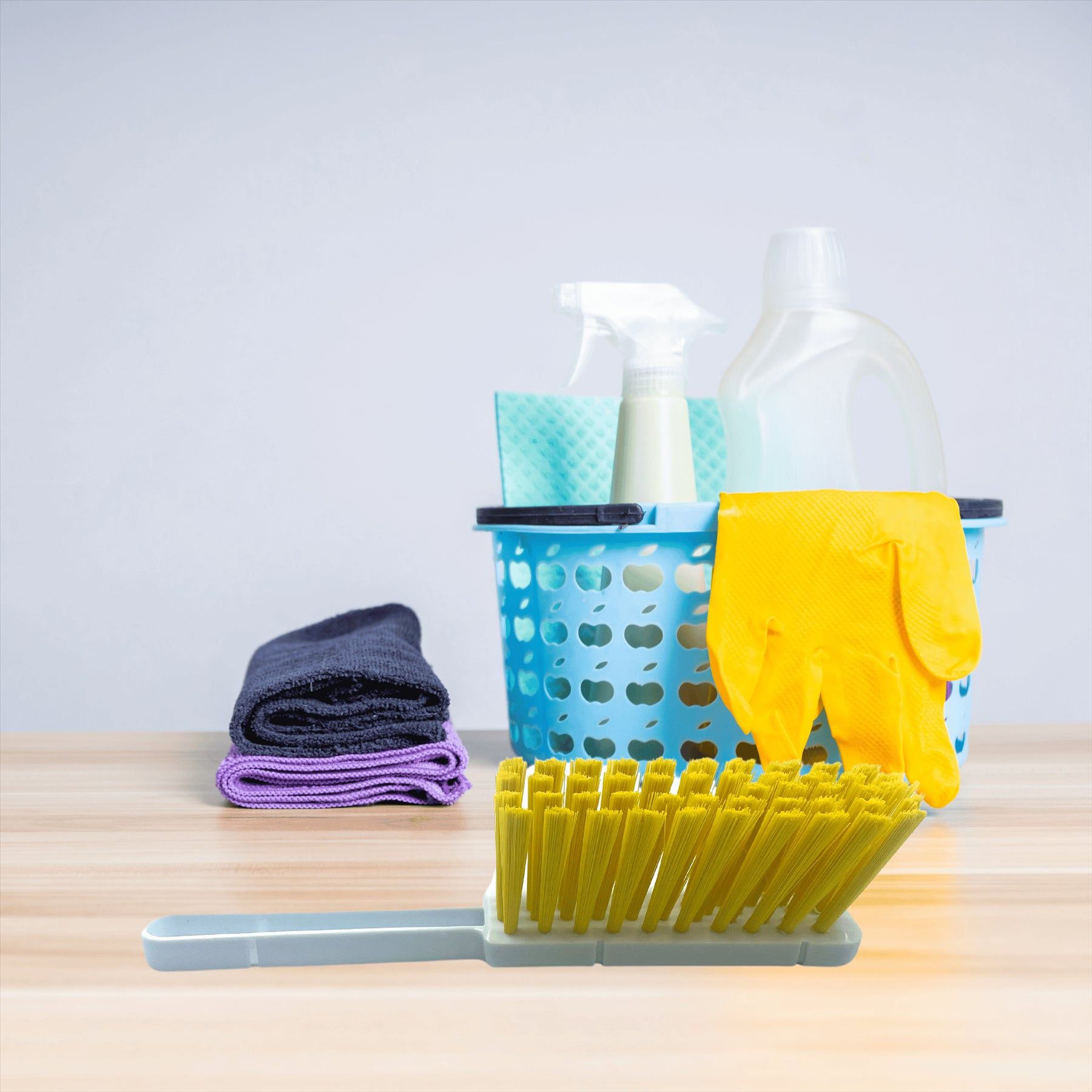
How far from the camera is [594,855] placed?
14.6 inches

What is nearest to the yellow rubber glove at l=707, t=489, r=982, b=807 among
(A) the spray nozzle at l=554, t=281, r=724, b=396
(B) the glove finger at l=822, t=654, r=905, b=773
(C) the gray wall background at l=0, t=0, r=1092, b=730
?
(B) the glove finger at l=822, t=654, r=905, b=773

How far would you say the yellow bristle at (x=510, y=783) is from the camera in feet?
1.32

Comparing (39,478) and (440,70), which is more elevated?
(440,70)

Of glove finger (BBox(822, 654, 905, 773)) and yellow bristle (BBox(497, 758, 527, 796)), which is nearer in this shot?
yellow bristle (BBox(497, 758, 527, 796))

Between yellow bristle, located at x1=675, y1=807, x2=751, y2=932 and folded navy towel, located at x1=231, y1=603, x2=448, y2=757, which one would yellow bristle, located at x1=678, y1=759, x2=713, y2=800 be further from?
folded navy towel, located at x1=231, y1=603, x2=448, y2=757

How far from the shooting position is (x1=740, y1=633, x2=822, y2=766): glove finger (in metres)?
0.60

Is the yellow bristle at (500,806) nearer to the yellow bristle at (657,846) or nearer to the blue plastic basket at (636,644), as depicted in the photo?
the yellow bristle at (657,846)

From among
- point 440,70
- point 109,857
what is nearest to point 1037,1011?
point 109,857

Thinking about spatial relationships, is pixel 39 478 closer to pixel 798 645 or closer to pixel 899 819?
pixel 798 645

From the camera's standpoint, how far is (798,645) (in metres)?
0.60

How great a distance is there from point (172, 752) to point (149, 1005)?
1.45ft

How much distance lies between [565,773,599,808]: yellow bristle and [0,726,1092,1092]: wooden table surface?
60 mm

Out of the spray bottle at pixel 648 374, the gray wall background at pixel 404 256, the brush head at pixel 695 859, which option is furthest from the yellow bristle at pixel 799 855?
the gray wall background at pixel 404 256

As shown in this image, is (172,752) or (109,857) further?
(172,752)
